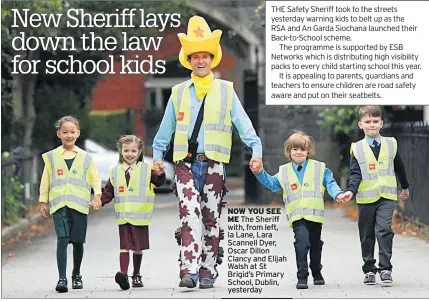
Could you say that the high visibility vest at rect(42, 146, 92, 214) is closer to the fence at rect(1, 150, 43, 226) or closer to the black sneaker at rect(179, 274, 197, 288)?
the black sneaker at rect(179, 274, 197, 288)

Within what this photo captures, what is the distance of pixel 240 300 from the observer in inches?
297

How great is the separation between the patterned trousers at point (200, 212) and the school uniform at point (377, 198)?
3.00 feet

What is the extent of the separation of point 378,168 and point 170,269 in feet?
6.40

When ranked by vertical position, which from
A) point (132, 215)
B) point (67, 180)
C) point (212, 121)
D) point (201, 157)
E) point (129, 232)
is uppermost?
point (212, 121)

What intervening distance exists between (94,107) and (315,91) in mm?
20866

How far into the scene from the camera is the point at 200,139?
25.7ft

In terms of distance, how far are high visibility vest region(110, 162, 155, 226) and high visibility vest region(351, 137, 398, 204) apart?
4.56 ft

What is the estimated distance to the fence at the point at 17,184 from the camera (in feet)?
43.2

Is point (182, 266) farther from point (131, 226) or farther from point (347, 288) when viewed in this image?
point (347, 288)

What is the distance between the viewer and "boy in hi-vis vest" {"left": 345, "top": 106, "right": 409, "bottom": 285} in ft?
26.7

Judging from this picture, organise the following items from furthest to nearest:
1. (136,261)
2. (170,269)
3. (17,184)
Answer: (17,184) < (170,269) < (136,261)

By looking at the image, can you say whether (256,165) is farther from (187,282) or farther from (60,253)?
(60,253)

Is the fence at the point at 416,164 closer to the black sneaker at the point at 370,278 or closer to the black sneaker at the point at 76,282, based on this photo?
the black sneaker at the point at 370,278

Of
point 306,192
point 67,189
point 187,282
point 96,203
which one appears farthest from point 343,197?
point 67,189
